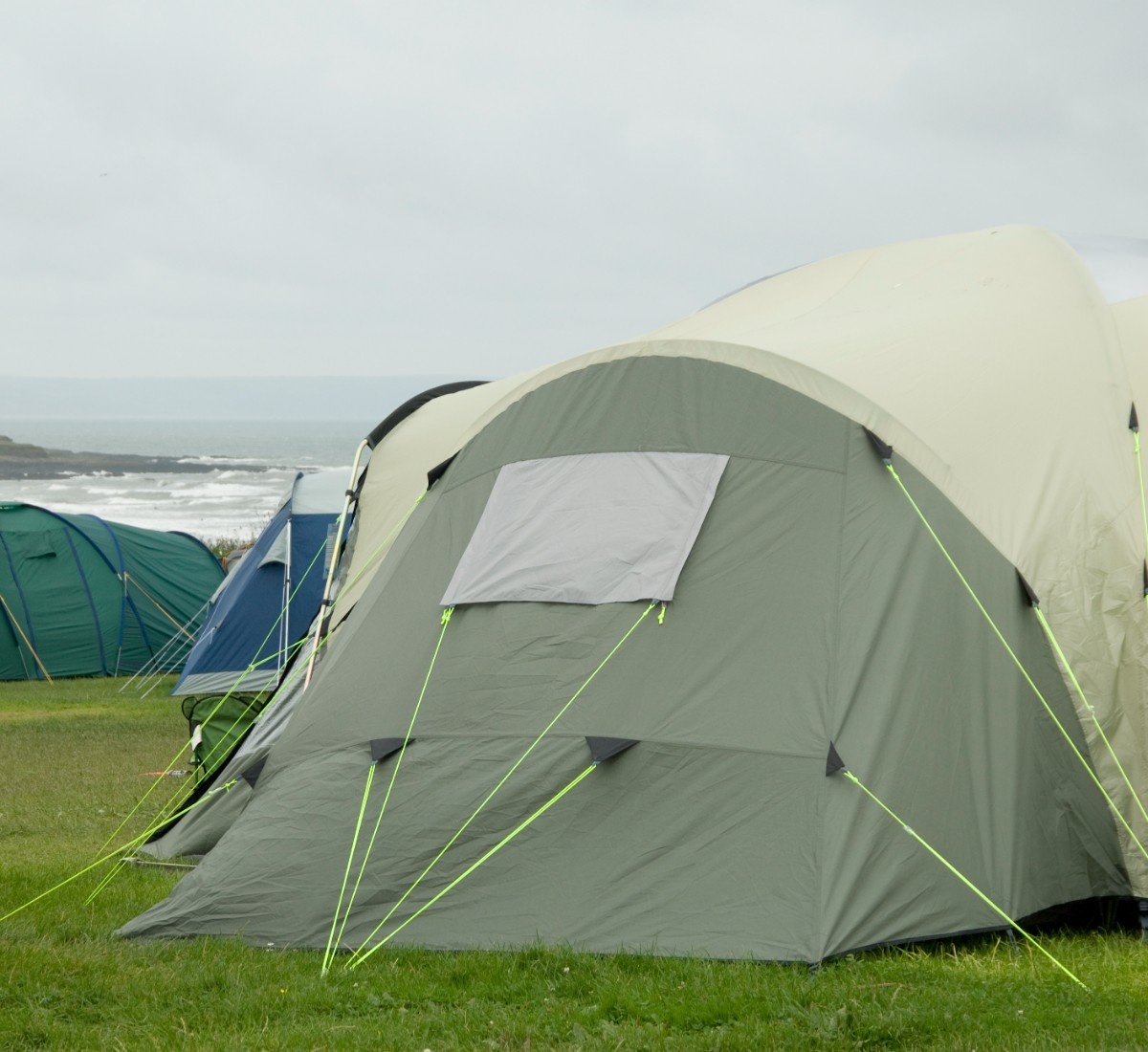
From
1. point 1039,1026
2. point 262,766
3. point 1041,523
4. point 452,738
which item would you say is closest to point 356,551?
point 262,766

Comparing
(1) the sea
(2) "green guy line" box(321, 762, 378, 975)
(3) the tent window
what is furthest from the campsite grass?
(1) the sea

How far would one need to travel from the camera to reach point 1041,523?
5.82 metres

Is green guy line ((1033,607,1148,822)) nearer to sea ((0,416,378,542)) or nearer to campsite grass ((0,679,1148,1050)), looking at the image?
campsite grass ((0,679,1148,1050))

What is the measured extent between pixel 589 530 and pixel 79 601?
13.6 meters

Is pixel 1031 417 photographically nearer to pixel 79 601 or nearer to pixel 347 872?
pixel 347 872

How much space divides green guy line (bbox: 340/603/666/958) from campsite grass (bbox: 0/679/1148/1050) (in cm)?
26

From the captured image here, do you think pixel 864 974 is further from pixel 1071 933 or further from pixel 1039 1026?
pixel 1071 933

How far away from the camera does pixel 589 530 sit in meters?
5.94

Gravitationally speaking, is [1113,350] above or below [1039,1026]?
above

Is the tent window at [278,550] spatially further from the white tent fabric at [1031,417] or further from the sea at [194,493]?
the sea at [194,493]

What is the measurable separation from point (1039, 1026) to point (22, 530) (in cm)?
1595

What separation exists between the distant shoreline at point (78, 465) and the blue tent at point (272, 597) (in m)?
75.4

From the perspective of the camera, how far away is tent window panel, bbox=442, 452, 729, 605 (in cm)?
575

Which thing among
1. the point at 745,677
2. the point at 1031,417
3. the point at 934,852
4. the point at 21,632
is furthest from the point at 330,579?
the point at 21,632
